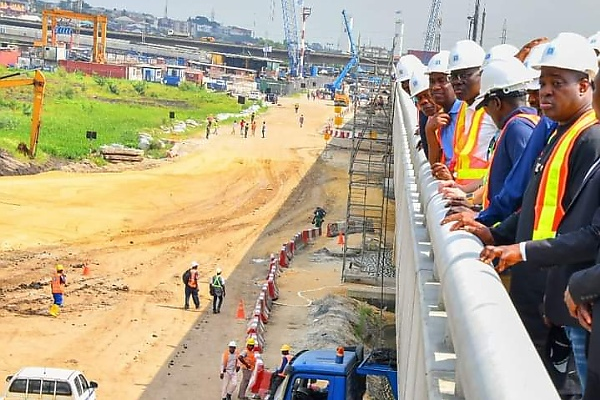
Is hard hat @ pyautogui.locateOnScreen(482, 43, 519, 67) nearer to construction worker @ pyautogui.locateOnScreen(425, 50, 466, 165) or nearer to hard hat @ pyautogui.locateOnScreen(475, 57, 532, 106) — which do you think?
hard hat @ pyautogui.locateOnScreen(475, 57, 532, 106)

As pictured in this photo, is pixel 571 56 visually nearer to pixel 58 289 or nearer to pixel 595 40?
pixel 595 40

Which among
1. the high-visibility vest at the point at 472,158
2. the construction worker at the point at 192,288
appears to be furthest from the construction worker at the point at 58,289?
the high-visibility vest at the point at 472,158

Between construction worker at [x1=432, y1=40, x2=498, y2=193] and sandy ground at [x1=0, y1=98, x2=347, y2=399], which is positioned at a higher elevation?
construction worker at [x1=432, y1=40, x2=498, y2=193]

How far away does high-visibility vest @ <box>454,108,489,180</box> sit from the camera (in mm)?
7348

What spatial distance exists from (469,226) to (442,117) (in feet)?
12.2

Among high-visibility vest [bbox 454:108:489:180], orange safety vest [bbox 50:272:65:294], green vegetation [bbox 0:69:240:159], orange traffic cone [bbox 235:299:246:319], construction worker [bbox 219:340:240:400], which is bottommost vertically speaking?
orange traffic cone [bbox 235:299:246:319]

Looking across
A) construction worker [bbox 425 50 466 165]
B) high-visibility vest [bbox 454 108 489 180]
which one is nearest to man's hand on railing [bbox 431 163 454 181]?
high-visibility vest [bbox 454 108 489 180]

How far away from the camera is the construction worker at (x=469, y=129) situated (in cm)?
732

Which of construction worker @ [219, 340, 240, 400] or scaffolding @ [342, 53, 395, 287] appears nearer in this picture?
construction worker @ [219, 340, 240, 400]

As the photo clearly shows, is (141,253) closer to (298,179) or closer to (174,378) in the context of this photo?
(174,378)

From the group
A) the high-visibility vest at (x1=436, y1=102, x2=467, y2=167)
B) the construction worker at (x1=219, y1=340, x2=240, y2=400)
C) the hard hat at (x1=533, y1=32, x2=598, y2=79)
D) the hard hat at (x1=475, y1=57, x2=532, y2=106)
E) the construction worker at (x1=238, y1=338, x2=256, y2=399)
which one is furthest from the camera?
the construction worker at (x1=238, y1=338, x2=256, y2=399)

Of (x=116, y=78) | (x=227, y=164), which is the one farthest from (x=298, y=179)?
(x=116, y=78)

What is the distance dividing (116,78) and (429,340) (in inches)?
4946

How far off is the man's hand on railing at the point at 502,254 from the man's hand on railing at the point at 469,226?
0.63 m
